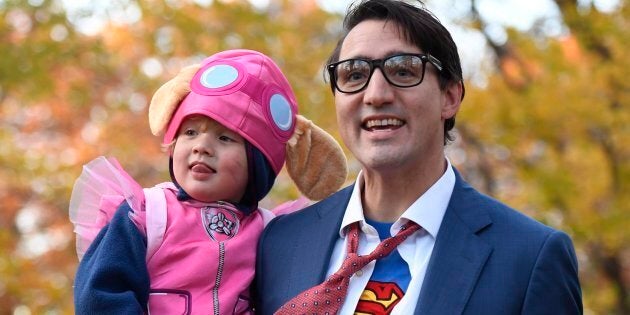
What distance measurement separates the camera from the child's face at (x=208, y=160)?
299cm

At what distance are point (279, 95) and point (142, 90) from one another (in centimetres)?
835

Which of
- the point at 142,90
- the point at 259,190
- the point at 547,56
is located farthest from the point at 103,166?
the point at 142,90

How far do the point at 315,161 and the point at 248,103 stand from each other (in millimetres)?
453

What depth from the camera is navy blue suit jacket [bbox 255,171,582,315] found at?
2592 mm

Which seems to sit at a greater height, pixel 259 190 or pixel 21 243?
pixel 259 190

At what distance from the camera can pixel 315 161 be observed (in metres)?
3.41

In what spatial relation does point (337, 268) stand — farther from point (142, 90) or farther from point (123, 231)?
point (142, 90)

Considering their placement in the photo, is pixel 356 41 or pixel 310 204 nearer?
pixel 356 41

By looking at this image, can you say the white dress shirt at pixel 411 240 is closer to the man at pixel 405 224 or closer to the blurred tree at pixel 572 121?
the man at pixel 405 224

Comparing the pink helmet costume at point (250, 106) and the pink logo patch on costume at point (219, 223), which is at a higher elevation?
the pink helmet costume at point (250, 106)

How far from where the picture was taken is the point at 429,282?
2.67m

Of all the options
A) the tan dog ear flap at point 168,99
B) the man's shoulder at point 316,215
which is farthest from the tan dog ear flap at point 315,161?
the tan dog ear flap at point 168,99

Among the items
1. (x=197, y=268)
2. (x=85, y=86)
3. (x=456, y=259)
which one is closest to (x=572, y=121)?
(x=456, y=259)

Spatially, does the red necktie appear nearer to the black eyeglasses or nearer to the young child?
the young child
